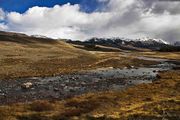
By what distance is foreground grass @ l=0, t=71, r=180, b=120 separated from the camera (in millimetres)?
39344

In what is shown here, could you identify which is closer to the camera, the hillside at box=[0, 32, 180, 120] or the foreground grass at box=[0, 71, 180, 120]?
the foreground grass at box=[0, 71, 180, 120]

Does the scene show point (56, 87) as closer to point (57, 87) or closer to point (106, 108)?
point (57, 87)

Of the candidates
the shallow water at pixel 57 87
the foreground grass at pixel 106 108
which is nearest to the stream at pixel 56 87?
the shallow water at pixel 57 87

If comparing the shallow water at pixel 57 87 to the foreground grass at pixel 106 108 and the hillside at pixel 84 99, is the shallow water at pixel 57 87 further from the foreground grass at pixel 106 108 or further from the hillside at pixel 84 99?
the foreground grass at pixel 106 108

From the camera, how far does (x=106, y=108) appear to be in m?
43.9

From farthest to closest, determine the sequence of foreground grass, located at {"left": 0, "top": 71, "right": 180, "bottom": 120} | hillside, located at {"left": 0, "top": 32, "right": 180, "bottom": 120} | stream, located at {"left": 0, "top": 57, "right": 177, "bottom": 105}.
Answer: stream, located at {"left": 0, "top": 57, "right": 177, "bottom": 105} < hillside, located at {"left": 0, "top": 32, "right": 180, "bottom": 120} < foreground grass, located at {"left": 0, "top": 71, "right": 180, "bottom": 120}

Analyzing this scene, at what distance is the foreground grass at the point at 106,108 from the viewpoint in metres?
39.3

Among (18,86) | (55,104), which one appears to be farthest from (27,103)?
(18,86)

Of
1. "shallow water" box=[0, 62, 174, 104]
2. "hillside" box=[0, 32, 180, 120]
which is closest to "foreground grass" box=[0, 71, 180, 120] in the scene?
"hillside" box=[0, 32, 180, 120]

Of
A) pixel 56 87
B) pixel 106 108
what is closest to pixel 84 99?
pixel 106 108

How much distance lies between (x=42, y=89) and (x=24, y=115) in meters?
20.9

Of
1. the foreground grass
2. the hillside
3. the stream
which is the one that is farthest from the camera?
the stream

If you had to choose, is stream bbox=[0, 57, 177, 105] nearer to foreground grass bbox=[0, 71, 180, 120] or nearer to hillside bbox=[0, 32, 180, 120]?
hillside bbox=[0, 32, 180, 120]

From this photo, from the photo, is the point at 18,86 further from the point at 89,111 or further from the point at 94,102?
the point at 89,111
